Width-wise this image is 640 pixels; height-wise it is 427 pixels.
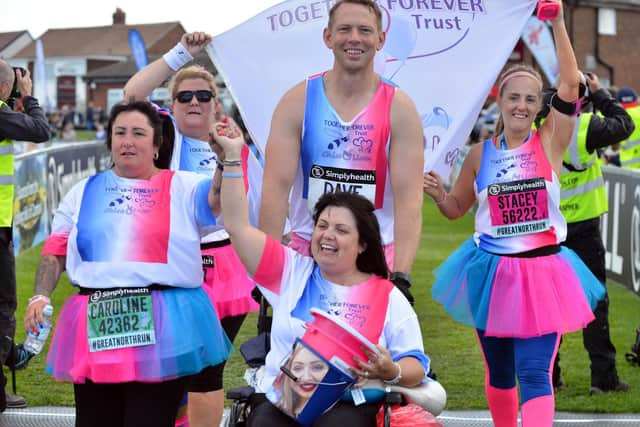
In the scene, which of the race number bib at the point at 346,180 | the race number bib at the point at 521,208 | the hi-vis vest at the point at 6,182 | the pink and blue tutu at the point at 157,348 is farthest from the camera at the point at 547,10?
the hi-vis vest at the point at 6,182

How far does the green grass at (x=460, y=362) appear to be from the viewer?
7.40 metres

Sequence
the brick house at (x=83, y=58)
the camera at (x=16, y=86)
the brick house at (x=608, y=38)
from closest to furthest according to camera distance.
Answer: the camera at (x=16, y=86), the brick house at (x=608, y=38), the brick house at (x=83, y=58)

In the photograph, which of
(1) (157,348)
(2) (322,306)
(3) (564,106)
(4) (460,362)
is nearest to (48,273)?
(1) (157,348)

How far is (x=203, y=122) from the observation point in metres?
5.98

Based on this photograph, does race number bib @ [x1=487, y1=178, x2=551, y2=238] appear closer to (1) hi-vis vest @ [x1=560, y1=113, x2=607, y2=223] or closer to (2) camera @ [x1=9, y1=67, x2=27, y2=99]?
(1) hi-vis vest @ [x1=560, y1=113, x2=607, y2=223]

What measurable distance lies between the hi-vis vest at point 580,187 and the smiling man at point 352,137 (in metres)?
3.09

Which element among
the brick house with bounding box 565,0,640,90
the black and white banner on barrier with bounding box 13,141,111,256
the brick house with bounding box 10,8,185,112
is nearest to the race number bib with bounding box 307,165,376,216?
the black and white banner on barrier with bounding box 13,141,111,256

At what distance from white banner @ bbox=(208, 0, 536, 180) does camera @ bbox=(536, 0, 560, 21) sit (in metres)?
0.58

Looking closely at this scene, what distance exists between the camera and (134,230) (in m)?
4.56

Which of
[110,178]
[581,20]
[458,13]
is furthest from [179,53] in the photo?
[581,20]

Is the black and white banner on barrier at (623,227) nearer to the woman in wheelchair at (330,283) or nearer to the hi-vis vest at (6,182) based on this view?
the hi-vis vest at (6,182)

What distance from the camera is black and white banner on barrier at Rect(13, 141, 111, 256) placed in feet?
45.7

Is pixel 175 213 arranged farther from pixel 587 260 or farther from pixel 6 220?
pixel 587 260

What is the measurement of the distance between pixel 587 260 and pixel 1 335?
3.86 m
